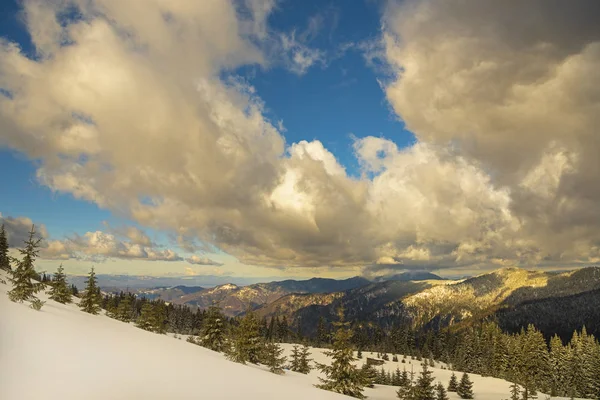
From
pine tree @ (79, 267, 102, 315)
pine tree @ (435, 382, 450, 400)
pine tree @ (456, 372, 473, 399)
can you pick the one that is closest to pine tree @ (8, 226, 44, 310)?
pine tree @ (79, 267, 102, 315)

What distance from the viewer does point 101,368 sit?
11992 millimetres

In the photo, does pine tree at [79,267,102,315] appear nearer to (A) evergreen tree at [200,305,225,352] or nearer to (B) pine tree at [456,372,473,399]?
(A) evergreen tree at [200,305,225,352]

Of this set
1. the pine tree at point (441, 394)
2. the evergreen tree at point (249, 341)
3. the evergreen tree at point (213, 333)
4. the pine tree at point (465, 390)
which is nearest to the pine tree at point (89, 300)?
the evergreen tree at point (213, 333)

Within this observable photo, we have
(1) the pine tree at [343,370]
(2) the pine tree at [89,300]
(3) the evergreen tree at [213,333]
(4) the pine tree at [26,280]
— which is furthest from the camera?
(2) the pine tree at [89,300]

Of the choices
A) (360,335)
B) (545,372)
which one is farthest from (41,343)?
(360,335)

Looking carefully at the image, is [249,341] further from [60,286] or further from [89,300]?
[60,286]

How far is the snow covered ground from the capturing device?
394 inches

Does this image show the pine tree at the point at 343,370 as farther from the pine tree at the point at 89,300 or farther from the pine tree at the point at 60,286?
the pine tree at the point at 60,286

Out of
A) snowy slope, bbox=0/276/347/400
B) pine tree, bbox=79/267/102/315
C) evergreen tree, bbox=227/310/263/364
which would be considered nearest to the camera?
snowy slope, bbox=0/276/347/400

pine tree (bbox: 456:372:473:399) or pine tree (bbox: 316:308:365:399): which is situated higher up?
pine tree (bbox: 316:308:365:399)

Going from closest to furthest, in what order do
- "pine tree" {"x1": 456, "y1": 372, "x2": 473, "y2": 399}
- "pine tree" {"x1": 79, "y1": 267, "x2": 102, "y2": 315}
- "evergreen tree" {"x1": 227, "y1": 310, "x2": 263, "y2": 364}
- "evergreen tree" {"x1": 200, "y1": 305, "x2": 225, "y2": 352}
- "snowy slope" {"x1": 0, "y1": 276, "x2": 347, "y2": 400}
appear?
"snowy slope" {"x1": 0, "y1": 276, "x2": 347, "y2": 400}
"evergreen tree" {"x1": 227, "y1": 310, "x2": 263, "y2": 364}
"evergreen tree" {"x1": 200, "y1": 305, "x2": 225, "y2": 352}
"pine tree" {"x1": 79, "y1": 267, "x2": 102, "y2": 315}
"pine tree" {"x1": 456, "y1": 372, "x2": 473, "y2": 399}

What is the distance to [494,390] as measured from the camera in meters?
75.3

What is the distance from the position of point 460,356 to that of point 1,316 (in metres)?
140

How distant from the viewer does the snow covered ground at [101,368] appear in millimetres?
10008
